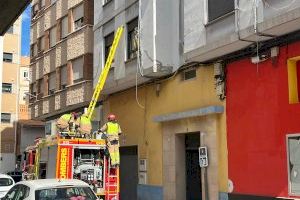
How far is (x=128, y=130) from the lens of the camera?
67.3ft

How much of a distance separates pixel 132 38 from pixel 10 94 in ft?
105

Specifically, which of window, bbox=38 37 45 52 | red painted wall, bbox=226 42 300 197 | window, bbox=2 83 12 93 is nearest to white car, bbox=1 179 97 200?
red painted wall, bbox=226 42 300 197

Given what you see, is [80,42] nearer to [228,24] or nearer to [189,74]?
[189,74]

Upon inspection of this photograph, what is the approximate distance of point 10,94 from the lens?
49.0 meters

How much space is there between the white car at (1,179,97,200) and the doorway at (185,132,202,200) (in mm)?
6688

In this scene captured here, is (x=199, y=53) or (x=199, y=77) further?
(x=199, y=77)

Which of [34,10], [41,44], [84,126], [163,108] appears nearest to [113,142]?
[84,126]

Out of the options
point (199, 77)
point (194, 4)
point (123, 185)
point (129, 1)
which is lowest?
point (123, 185)

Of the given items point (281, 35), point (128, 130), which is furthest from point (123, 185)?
point (281, 35)

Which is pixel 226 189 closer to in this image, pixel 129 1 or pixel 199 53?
pixel 199 53

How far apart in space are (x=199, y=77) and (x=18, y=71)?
123 ft

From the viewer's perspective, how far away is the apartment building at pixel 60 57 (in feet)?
78.4

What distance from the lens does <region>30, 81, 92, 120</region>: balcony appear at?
76.0 ft

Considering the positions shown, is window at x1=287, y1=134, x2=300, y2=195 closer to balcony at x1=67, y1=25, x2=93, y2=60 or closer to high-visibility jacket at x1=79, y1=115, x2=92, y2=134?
high-visibility jacket at x1=79, y1=115, x2=92, y2=134
